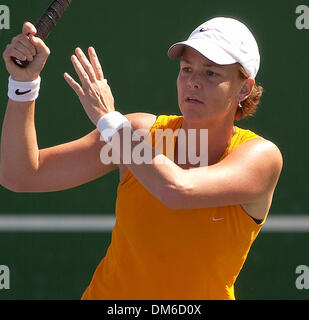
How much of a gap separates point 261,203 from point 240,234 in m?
0.15

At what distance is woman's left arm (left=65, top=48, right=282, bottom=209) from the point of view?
2463 mm

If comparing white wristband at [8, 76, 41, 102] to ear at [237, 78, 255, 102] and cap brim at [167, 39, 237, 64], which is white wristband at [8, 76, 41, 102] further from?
ear at [237, 78, 255, 102]

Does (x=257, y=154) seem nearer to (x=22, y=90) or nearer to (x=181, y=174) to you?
(x=181, y=174)

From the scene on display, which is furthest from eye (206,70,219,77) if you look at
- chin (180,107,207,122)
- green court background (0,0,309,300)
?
green court background (0,0,309,300)

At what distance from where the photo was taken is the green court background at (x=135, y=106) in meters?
4.53

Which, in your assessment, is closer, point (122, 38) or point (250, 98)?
point (250, 98)

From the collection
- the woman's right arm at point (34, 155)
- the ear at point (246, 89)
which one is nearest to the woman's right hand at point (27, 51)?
the woman's right arm at point (34, 155)

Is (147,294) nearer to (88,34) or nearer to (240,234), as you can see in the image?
(240,234)

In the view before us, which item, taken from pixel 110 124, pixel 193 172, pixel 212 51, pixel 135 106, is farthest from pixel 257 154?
pixel 135 106

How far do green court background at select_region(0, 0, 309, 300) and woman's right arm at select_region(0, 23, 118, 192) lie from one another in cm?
177

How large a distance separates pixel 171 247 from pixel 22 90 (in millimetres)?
736

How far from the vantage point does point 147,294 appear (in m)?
2.65
